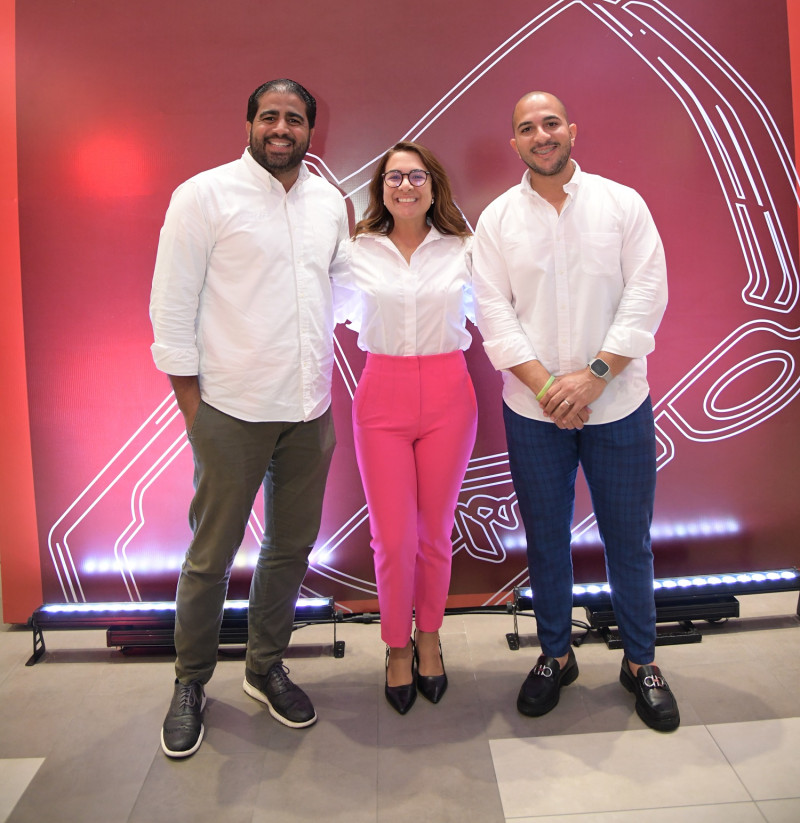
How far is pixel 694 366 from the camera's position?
3.05 meters

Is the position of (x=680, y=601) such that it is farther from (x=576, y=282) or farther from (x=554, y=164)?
(x=554, y=164)

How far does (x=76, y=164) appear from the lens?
2834mm

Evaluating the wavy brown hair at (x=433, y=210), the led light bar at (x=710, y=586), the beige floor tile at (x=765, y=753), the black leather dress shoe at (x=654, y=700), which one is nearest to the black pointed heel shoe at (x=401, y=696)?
the led light bar at (x=710, y=586)

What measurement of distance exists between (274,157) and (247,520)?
1127mm

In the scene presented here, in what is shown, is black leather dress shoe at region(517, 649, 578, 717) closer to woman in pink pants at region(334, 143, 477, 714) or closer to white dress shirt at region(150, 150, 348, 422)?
woman in pink pants at region(334, 143, 477, 714)

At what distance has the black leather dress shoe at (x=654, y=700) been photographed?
2262 mm

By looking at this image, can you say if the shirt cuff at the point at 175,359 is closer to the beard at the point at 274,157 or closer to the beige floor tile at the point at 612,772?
the beard at the point at 274,157

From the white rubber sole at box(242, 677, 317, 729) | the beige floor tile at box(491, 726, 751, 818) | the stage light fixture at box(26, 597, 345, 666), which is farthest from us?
the stage light fixture at box(26, 597, 345, 666)

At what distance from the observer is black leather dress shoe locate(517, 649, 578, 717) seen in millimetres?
2365

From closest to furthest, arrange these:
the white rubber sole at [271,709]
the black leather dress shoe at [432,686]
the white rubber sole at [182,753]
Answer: the white rubber sole at [182,753], the white rubber sole at [271,709], the black leather dress shoe at [432,686]

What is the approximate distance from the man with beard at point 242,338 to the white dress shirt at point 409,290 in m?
0.11

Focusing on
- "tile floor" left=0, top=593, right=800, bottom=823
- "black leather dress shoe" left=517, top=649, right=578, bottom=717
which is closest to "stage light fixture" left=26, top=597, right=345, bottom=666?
"tile floor" left=0, top=593, right=800, bottom=823

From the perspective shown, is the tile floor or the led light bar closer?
the tile floor

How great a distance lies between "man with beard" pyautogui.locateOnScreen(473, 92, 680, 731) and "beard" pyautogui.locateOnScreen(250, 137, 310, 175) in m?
0.62
